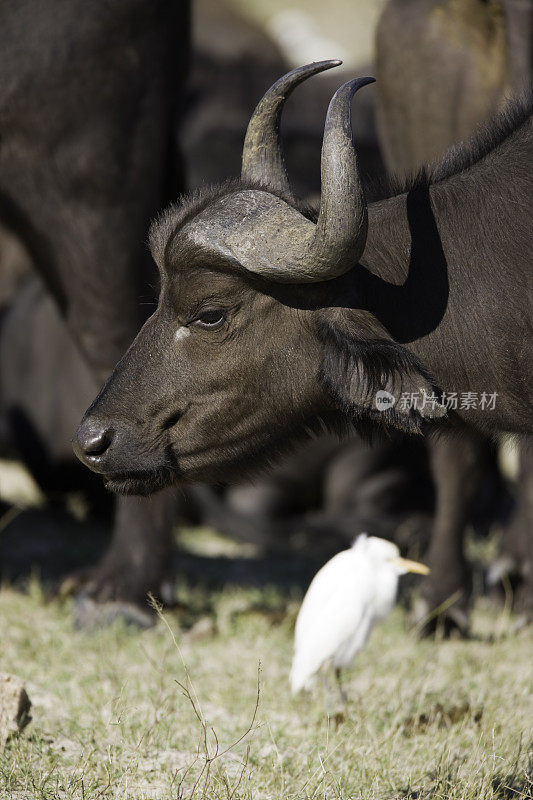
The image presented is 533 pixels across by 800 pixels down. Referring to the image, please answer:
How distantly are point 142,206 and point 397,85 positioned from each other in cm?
195

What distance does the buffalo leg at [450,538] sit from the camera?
18.4 feet

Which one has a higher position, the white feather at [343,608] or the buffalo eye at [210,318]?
the buffalo eye at [210,318]

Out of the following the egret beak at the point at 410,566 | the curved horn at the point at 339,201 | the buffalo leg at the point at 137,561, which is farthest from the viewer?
the buffalo leg at the point at 137,561

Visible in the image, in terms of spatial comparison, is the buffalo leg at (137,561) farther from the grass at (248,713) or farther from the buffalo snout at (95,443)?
the buffalo snout at (95,443)

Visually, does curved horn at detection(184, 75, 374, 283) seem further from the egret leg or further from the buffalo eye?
the egret leg

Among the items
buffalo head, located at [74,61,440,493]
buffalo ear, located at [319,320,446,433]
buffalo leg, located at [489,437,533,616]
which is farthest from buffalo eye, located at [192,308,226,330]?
buffalo leg, located at [489,437,533,616]

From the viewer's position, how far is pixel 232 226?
3768mm

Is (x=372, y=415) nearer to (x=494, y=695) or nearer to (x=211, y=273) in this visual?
(x=211, y=273)

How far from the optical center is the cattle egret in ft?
14.4

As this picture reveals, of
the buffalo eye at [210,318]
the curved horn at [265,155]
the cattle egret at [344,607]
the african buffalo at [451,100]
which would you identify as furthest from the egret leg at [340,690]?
the curved horn at [265,155]

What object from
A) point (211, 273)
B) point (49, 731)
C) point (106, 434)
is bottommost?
point (49, 731)

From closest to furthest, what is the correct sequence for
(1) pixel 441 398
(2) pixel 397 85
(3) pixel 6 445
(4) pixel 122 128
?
1. (1) pixel 441 398
2. (4) pixel 122 128
3. (2) pixel 397 85
4. (3) pixel 6 445

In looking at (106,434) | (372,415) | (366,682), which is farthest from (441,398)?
(366,682)

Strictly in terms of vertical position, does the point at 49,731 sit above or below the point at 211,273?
below
